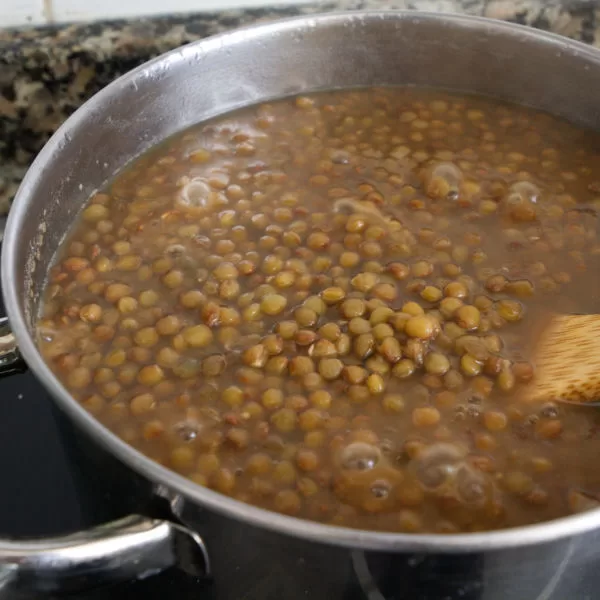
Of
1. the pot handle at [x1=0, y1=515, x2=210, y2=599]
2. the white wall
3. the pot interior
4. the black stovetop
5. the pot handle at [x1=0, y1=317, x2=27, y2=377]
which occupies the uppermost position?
the white wall

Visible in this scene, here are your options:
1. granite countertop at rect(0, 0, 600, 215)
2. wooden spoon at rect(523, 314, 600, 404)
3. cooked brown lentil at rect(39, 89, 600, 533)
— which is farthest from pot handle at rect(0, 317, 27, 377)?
granite countertop at rect(0, 0, 600, 215)

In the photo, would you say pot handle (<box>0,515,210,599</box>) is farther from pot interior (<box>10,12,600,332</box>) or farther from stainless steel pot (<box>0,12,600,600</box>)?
pot interior (<box>10,12,600,332</box>)

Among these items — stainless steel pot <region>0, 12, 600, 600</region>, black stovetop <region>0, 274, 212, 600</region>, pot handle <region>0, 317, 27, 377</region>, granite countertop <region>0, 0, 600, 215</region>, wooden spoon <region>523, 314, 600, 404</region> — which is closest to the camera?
stainless steel pot <region>0, 12, 600, 600</region>

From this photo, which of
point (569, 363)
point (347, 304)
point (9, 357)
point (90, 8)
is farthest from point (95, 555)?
point (90, 8)

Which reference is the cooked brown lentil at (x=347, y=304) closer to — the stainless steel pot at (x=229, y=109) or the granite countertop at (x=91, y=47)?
A: the stainless steel pot at (x=229, y=109)

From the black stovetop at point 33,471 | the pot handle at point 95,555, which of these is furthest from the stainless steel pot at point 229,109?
the black stovetop at point 33,471

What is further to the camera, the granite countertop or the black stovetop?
the granite countertop

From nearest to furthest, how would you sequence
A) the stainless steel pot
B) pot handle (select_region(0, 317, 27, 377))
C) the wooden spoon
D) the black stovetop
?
the stainless steel pot → pot handle (select_region(0, 317, 27, 377)) → the wooden spoon → the black stovetop
